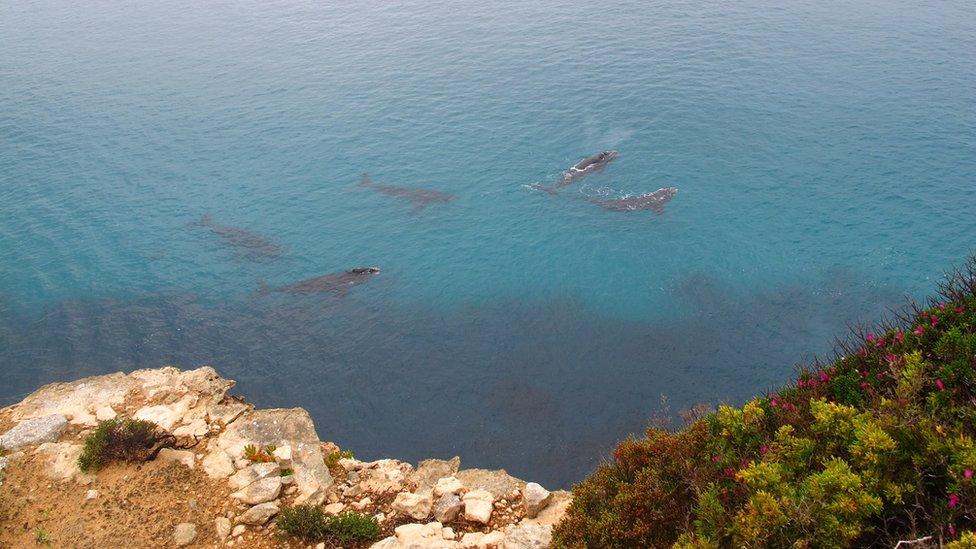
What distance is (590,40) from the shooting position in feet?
202

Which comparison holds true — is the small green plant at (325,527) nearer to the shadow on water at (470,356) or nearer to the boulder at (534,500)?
the boulder at (534,500)

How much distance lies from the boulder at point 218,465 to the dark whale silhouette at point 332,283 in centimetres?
1595

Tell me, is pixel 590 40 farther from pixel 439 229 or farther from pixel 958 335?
pixel 958 335

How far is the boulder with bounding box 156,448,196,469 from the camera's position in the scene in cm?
1700

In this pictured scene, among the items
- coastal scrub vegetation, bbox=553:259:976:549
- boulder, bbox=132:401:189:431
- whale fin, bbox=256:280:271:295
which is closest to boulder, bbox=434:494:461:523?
coastal scrub vegetation, bbox=553:259:976:549

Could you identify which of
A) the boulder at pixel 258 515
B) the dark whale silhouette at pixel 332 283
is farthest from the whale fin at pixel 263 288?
the boulder at pixel 258 515

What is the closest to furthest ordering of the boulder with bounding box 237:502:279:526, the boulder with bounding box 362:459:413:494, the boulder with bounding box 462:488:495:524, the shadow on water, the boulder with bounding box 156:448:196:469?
the boulder with bounding box 237:502:279:526 < the boulder with bounding box 462:488:495:524 < the boulder with bounding box 362:459:413:494 < the boulder with bounding box 156:448:196:469 < the shadow on water

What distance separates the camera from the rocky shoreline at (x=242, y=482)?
1475cm

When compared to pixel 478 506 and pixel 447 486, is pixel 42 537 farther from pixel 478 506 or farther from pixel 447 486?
pixel 478 506

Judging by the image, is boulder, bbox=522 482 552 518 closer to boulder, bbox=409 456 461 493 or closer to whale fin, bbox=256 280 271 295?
boulder, bbox=409 456 461 493

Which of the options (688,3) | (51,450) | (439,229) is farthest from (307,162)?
(688,3)

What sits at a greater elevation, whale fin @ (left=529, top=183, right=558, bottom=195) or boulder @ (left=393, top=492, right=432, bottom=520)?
boulder @ (left=393, top=492, right=432, bottom=520)

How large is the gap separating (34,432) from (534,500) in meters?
14.8

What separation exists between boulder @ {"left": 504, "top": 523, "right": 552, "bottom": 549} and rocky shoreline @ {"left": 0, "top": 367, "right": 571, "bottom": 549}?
32mm
